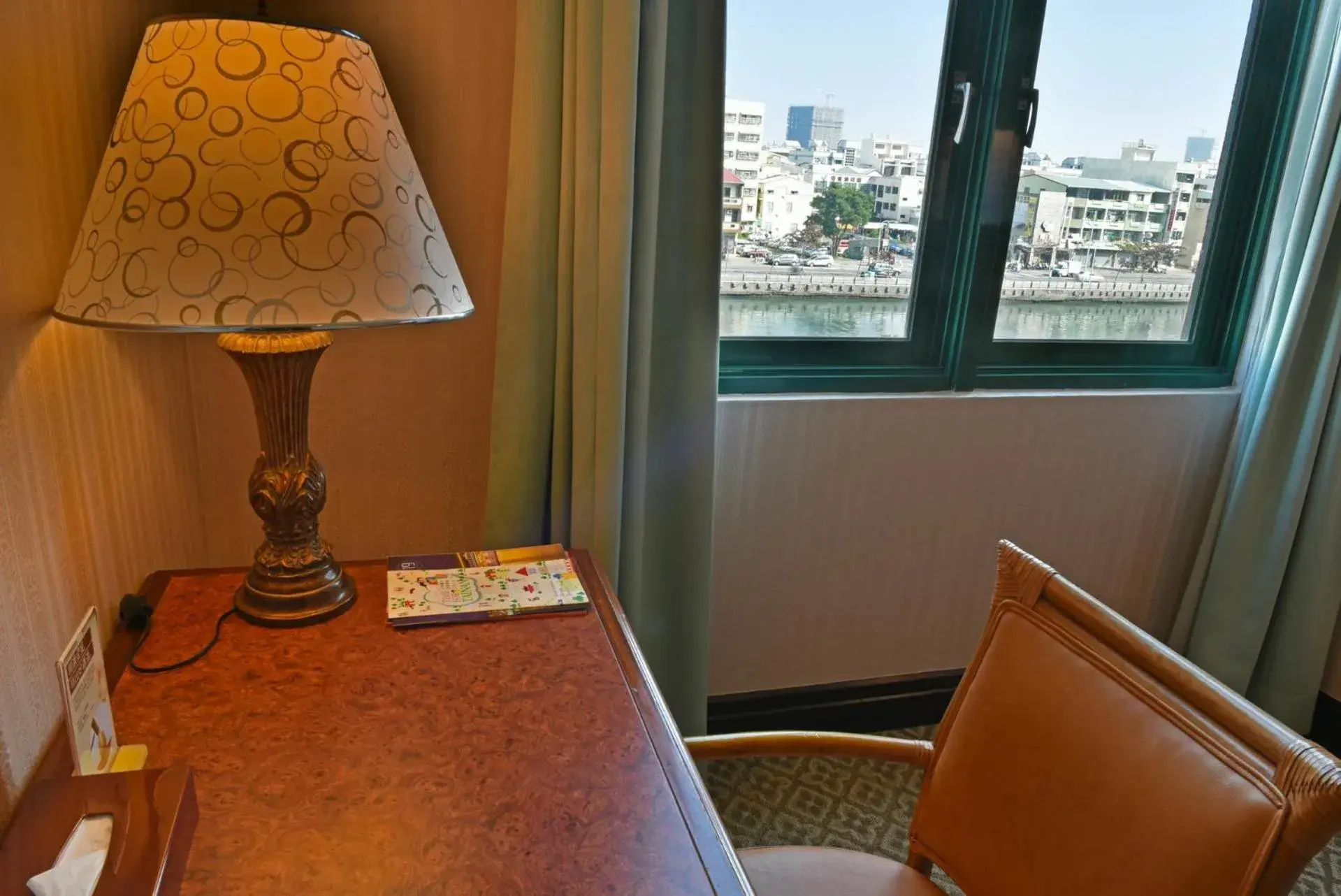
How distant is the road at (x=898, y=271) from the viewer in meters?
1.77

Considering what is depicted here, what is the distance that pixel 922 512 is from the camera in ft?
6.35

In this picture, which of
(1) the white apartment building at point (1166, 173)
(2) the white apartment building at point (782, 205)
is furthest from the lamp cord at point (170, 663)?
(1) the white apartment building at point (1166, 173)

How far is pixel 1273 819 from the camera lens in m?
0.72

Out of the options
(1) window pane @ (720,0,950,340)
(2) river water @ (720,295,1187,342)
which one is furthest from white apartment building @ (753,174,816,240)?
(2) river water @ (720,295,1187,342)

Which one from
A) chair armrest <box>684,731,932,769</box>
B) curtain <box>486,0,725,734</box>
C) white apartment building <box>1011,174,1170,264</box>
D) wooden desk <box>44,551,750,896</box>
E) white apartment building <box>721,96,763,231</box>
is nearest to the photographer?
wooden desk <box>44,551,750,896</box>

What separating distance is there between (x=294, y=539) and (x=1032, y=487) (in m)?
1.56

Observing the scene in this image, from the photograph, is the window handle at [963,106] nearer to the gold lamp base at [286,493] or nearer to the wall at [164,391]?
the wall at [164,391]

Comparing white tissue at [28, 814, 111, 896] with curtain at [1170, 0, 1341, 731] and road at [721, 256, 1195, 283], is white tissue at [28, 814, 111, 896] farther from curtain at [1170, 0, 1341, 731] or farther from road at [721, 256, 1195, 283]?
curtain at [1170, 0, 1341, 731]

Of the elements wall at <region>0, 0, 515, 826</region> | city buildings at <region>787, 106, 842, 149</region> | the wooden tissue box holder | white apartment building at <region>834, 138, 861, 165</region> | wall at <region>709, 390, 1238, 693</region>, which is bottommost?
wall at <region>709, 390, 1238, 693</region>

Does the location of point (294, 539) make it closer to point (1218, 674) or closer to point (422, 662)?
point (422, 662)

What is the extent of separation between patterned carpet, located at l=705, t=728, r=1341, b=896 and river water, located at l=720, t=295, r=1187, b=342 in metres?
0.89

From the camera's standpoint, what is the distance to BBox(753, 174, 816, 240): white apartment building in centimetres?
175

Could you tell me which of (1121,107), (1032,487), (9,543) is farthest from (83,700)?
(1121,107)

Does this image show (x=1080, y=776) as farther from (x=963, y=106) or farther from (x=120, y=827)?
(x=963, y=106)
